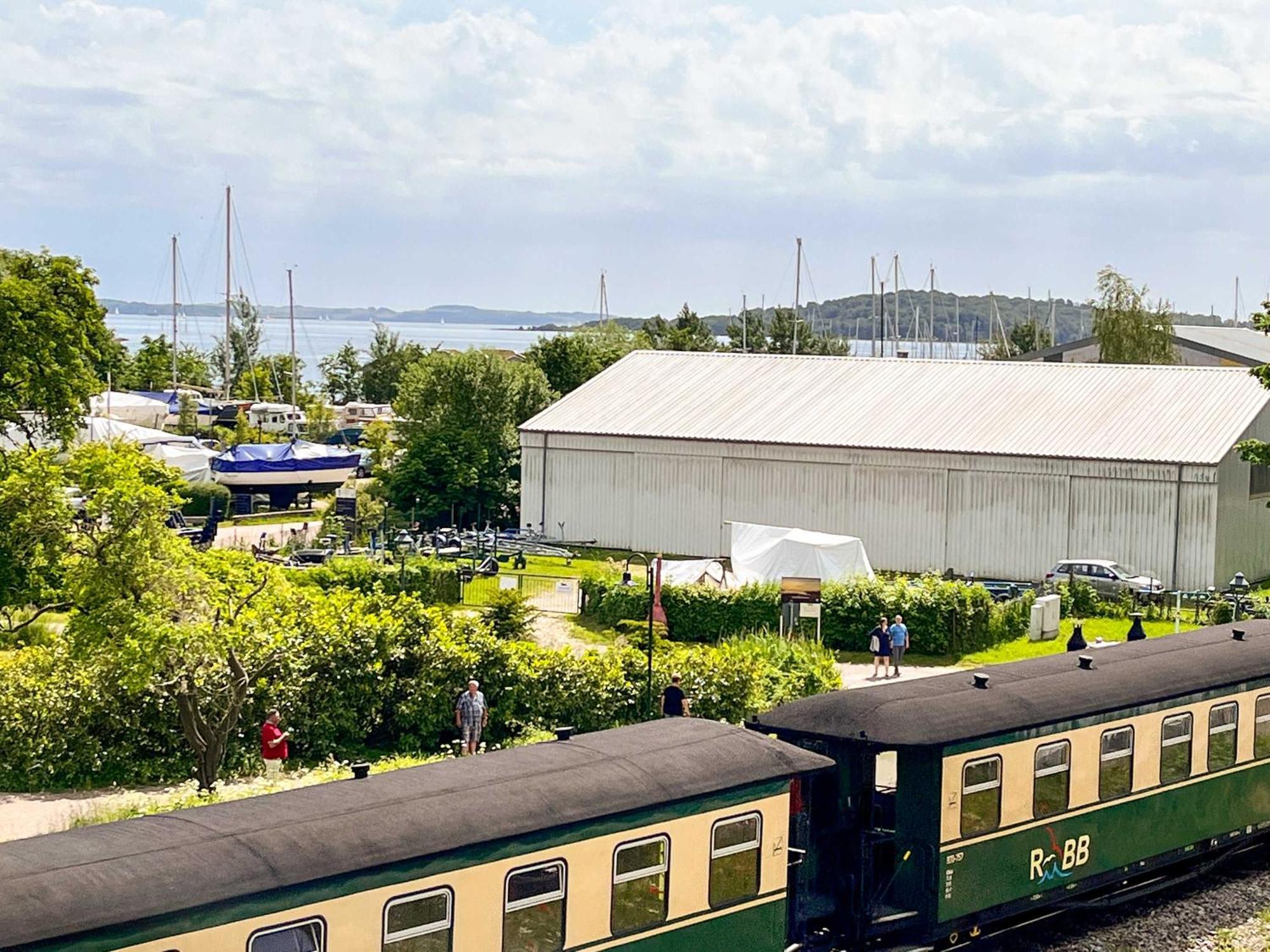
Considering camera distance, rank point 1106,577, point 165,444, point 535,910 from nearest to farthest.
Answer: point 535,910, point 1106,577, point 165,444

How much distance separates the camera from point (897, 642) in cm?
3559

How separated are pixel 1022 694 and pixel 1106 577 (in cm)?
2820

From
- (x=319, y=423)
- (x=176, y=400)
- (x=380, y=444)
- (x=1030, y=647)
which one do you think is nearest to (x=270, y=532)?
(x=380, y=444)

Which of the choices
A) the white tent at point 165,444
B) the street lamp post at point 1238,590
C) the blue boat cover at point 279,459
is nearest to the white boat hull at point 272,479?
the blue boat cover at point 279,459

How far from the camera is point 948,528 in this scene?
48500mm

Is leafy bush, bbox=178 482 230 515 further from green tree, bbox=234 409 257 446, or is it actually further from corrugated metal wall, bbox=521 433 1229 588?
green tree, bbox=234 409 257 446

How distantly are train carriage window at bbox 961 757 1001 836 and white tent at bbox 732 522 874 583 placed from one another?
24.6m

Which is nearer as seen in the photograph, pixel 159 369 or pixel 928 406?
pixel 928 406

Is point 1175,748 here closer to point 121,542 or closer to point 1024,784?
point 1024,784

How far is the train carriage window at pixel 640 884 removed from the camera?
13094 mm

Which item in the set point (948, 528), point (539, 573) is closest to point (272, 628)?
point (539, 573)

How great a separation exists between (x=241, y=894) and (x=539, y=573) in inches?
1480

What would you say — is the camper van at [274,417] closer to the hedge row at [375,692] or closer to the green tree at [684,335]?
the green tree at [684,335]

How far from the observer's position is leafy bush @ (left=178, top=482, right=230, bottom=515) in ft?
212
